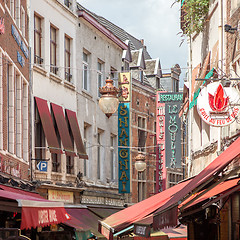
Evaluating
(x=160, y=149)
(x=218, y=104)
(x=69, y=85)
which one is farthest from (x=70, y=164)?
(x=218, y=104)

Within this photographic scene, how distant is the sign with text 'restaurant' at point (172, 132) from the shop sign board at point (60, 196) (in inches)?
375

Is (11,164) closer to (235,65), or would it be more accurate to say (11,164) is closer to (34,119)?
(34,119)

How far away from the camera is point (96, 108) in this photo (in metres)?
30.0

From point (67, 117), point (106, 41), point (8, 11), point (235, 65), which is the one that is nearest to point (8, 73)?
point (8, 11)

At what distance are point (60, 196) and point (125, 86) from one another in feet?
23.2

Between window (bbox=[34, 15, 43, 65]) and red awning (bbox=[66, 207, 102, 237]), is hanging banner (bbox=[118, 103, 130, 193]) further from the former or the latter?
window (bbox=[34, 15, 43, 65])

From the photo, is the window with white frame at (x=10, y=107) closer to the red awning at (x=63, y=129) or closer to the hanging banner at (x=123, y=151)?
the red awning at (x=63, y=129)

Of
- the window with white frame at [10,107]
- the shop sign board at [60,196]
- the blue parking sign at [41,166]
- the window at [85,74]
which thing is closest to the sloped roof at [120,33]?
the window at [85,74]

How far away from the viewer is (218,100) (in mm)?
12664

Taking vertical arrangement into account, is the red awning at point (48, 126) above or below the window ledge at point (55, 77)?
below

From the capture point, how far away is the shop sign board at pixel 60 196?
23.3m

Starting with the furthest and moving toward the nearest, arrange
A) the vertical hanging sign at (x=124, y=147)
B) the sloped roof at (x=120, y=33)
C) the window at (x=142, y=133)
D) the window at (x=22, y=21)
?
the window at (x=142, y=133), the sloped roof at (x=120, y=33), the vertical hanging sign at (x=124, y=147), the window at (x=22, y=21)

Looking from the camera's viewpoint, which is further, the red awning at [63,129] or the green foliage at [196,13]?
the red awning at [63,129]

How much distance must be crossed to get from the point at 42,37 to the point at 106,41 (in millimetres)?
8638
